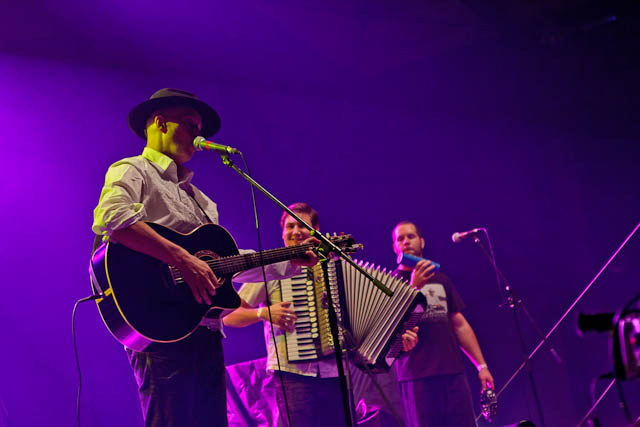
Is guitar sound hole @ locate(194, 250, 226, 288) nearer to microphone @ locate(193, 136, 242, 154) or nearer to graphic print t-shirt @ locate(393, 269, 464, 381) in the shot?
microphone @ locate(193, 136, 242, 154)

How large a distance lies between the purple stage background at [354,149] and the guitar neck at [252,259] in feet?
6.95

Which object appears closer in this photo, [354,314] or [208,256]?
[208,256]

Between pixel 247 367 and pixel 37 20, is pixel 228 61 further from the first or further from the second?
pixel 247 367

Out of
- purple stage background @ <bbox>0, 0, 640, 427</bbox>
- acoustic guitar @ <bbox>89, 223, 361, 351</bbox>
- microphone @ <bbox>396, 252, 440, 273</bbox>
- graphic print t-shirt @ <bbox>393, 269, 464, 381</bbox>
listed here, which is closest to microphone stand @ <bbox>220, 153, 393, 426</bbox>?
acoustic guitar @ <bbox>89, 223, 361, 351</bbox>

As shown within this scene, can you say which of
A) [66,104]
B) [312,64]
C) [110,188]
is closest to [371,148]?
[312,64]

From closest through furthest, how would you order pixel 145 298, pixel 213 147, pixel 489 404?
pixel 145 298
pixel 213 147
pixel 489 404

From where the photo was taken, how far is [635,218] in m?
6.21

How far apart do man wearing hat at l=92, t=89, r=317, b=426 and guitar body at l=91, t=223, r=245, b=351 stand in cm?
5

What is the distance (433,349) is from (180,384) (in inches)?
88.2

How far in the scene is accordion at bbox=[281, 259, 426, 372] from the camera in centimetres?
344

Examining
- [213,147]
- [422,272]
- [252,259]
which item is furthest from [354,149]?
[213,147]

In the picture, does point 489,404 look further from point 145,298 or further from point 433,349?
point 145,298

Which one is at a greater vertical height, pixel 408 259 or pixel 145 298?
pixel 408 259

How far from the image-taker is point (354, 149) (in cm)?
593
